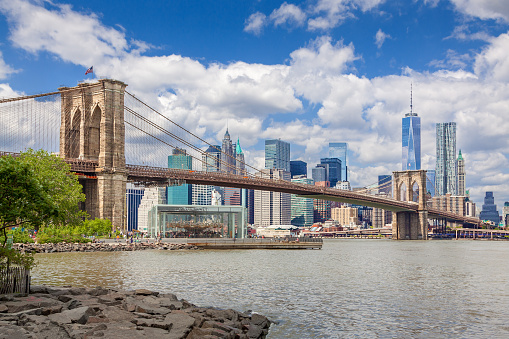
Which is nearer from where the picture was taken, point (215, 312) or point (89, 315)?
point (89, 315)

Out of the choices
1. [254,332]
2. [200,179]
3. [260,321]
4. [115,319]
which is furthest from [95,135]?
[254,332]

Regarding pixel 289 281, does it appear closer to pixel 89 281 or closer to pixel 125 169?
pixel 89 281

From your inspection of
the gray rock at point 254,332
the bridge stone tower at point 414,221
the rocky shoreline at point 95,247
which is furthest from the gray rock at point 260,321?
the bridge stone tower at point 414,221

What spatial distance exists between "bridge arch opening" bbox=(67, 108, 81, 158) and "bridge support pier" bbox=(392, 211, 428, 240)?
91286 millimetres

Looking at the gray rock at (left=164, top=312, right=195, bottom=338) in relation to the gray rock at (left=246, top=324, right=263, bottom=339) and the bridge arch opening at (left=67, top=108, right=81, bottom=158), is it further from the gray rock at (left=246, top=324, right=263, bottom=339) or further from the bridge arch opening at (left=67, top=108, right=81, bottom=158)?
the bridge arch opening at (left=67, top=108, right=81, bottom=158)

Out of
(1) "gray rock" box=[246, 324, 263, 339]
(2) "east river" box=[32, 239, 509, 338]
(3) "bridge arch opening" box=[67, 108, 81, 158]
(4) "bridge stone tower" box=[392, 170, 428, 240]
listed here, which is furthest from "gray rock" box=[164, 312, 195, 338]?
(4) "bridge stone tower" box=[392, 170, 428, 240]

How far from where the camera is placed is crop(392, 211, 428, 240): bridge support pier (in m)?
131

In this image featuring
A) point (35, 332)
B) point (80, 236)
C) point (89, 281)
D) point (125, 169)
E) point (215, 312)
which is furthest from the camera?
point (125, 169)

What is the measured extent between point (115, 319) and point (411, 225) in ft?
430

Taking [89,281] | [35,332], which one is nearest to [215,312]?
[35,332]

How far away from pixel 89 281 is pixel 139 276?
11.9ft

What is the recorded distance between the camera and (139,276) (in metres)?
27.4

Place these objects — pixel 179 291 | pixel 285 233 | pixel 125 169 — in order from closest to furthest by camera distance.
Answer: pixel 179 291, pixel 125 169, pixel 285 233

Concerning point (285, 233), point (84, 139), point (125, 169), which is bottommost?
point (285, 233)
